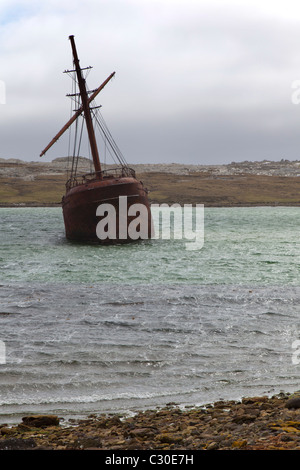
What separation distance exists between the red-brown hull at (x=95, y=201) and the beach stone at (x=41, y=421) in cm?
2828

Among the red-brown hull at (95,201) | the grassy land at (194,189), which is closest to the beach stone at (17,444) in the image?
the red-brown hull at (95,201)

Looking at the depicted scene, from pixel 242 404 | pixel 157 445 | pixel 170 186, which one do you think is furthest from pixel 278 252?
pixel 170 186

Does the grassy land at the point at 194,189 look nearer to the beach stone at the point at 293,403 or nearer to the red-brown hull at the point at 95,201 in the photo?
the red-brown hull at the point at 95,201

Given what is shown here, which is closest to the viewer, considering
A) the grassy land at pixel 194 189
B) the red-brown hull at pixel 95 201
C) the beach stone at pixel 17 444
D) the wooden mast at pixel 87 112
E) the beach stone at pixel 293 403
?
the beach stone at pixel 17 444

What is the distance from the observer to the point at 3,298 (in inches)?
753

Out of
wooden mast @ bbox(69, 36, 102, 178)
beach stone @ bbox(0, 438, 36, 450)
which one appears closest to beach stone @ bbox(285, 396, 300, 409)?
beach stone @ bbox(0, 438, 36, 450)

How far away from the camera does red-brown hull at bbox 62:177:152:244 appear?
36.4 metres

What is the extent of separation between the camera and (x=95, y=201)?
36.5 metres

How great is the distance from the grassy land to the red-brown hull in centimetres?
6172

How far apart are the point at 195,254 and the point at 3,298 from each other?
637 inches

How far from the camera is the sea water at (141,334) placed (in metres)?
10.4

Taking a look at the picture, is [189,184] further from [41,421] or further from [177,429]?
[177,429]

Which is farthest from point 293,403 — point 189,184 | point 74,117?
point 189,184

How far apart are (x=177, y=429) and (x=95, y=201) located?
29.6m
